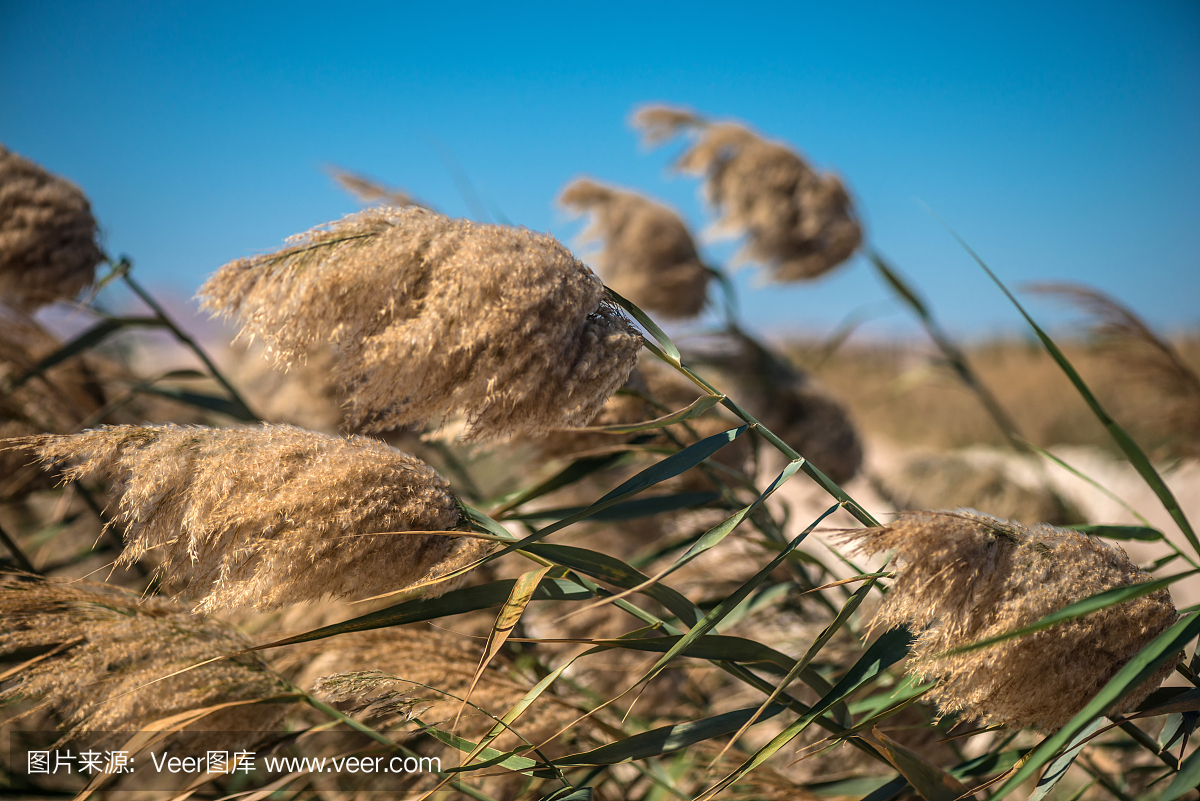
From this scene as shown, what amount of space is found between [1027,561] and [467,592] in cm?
61

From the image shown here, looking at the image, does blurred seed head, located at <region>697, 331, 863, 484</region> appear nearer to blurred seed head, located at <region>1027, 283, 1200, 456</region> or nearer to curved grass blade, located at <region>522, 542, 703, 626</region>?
blurred seed head, located at <region>1027, 283, 1200, 456</region>

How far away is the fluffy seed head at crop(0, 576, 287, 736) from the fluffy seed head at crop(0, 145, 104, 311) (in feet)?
2.28

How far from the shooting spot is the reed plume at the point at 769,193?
2438 mm

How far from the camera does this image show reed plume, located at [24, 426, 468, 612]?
0.66m

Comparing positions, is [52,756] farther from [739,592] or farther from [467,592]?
[739,592]

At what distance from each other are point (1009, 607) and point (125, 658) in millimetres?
1083

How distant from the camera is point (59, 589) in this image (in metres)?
0.88

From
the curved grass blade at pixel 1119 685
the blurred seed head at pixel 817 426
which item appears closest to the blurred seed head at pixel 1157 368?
the blurred seed head at pixel 817 426

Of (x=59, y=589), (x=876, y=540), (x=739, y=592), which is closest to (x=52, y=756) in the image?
(x=59, y=589)

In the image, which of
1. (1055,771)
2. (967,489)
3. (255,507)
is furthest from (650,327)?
(967,489)

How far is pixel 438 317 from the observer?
0.69 m

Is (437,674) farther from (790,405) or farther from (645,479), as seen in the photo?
(790,405)

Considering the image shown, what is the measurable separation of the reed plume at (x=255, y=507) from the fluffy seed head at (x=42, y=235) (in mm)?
901

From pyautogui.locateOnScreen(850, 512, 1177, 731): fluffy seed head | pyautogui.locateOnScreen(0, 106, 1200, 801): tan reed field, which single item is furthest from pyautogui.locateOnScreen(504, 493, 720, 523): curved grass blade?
pyautogui.locateOnScreen(850, 512, 1177, 731): fluffy seed head
